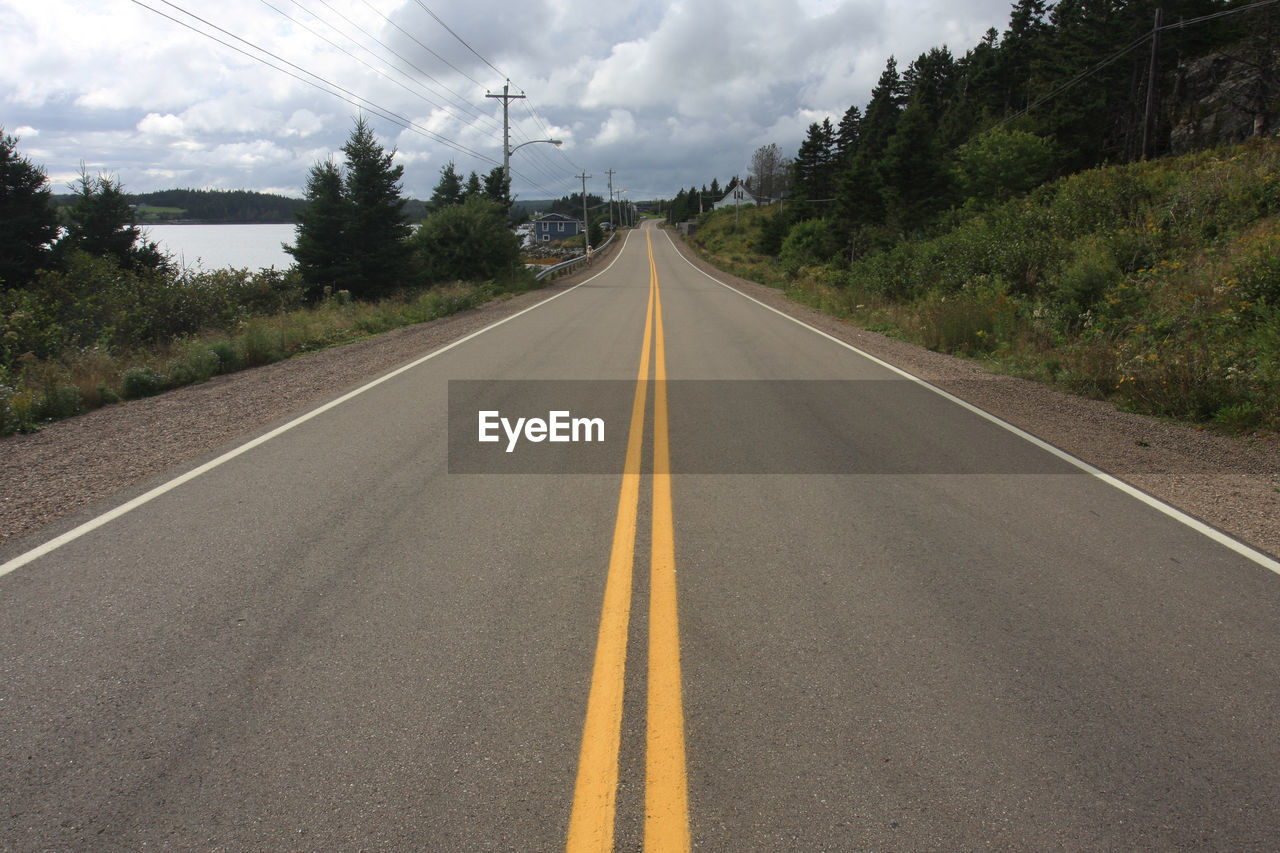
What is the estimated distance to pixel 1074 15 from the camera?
52.7 m

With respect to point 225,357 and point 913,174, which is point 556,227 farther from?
point 225,357

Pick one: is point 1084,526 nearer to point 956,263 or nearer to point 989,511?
point 989,511

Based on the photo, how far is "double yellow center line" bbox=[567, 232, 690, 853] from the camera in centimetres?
236

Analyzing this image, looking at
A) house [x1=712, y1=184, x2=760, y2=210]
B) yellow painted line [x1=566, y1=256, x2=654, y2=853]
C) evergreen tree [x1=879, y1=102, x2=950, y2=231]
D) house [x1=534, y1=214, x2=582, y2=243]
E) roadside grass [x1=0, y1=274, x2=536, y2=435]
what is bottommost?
yellow painted line [x1=566, y1=256, x2=654, y2=853]

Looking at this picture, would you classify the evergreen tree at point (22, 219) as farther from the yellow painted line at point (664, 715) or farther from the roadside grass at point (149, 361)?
the yellow painted line at point (664, 715)

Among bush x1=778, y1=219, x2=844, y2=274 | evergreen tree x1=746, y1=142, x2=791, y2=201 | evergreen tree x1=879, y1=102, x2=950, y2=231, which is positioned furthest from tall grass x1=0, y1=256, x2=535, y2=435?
evergreen tree x1=746, y1=142, x2=791, y2=201

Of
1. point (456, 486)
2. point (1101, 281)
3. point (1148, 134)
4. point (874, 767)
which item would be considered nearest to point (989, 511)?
point (874, 767)

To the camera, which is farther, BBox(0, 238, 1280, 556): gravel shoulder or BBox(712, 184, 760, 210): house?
BBox(712, 184, 760, 210): house

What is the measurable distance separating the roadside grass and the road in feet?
13.1

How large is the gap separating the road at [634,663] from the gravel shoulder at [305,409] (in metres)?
0.58

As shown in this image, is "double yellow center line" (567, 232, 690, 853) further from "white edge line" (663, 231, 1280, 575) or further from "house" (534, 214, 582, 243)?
"house" (534, 214, 582, 243)

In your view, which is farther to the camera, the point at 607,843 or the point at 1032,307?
the point at 1032,307

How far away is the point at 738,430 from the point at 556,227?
16019 cm

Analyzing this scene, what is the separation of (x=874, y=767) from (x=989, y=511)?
330 centimetres
